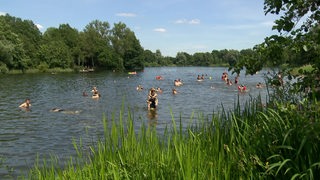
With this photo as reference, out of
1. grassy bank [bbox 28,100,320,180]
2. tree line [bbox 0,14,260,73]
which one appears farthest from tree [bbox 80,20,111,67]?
grassy bank [bbox 28,100,320,180]

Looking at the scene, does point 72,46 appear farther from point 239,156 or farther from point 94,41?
point 239,156

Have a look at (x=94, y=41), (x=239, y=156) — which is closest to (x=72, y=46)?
(x=94, y=41)

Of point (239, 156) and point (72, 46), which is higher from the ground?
point (72, 46)

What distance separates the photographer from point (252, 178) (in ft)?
14.6

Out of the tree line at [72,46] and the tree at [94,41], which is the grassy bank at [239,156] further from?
the tree at [94,41]

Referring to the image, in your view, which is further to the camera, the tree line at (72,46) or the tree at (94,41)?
the tree at (94,41)

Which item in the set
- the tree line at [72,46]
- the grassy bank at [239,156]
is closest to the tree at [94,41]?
the tree line at [72,46]

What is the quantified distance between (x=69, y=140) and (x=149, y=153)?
499 inches

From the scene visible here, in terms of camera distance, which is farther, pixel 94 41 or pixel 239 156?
pixel 94 41

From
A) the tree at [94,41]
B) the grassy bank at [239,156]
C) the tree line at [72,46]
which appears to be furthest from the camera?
the tree at [94,41]

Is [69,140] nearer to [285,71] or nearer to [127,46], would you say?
[285,71]

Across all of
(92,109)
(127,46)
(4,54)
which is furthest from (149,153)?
(127,46)

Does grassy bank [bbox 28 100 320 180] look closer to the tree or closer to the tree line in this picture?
the tree line

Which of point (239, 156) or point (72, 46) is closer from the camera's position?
point (239, 156)
